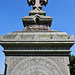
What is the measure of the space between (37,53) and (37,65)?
0.64m

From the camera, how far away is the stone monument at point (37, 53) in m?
6.04

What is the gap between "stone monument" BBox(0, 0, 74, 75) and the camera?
19.8 feet

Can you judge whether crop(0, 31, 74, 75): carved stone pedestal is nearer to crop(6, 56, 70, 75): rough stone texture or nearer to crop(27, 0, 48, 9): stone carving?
crop(6, 56, 70, 75): rough stone texture

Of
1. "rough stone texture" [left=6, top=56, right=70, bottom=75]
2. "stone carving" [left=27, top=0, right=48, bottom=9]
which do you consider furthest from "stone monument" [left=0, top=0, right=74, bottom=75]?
"stone carving" [left=27, top=0, right=48, bottom=9]

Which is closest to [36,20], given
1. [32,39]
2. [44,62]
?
[32,39]

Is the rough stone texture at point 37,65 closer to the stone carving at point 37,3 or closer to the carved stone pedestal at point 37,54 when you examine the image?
the carved stone pedestal at point 37,54

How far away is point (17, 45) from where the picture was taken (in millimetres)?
6289

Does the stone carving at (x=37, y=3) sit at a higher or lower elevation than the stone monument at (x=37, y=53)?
higher

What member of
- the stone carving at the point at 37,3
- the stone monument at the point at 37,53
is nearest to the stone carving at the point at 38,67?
the stone monument at the point at 37,53

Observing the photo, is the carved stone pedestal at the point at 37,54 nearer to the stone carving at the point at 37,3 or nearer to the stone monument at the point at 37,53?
the stone monument at the point at 37,53

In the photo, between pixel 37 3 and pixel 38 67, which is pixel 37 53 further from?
pixel 37 3

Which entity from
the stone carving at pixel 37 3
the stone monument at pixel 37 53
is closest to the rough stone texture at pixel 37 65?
the stone monument at pixel 37 53

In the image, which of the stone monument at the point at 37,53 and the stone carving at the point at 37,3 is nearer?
the stone monument at the point at 37,53

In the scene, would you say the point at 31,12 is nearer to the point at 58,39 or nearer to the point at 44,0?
the point at 44,0
